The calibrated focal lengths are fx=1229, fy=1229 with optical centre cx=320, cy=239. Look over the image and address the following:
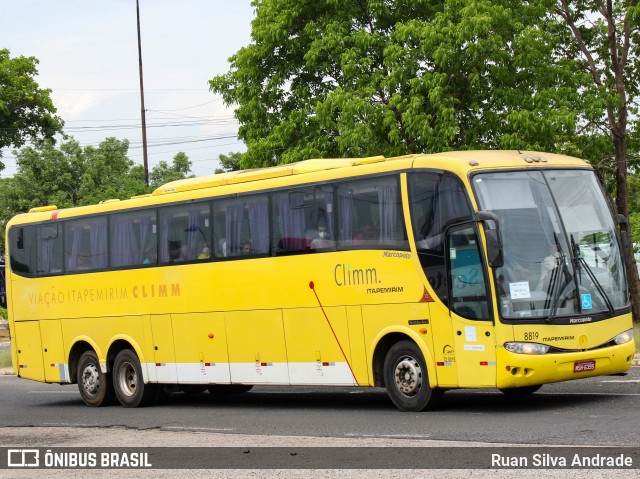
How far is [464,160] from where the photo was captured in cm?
1524

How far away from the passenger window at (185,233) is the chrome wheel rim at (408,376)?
439 cm

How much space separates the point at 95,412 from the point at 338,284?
5.47 metres

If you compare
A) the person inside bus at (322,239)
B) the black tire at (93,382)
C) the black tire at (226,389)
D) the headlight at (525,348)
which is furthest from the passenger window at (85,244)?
Answer: the headlight at (525,348)

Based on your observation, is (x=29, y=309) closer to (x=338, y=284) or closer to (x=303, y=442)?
(x=338, y=284)

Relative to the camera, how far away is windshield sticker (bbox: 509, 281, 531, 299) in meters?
14.5

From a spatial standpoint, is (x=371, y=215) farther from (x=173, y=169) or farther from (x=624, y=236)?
(x=173, y=169)

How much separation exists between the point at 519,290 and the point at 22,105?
38543 mm

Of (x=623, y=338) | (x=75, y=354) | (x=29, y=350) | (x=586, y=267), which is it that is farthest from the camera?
(x=29, y=350)

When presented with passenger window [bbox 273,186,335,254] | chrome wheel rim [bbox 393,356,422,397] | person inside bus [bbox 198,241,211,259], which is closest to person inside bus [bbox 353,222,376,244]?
passenger window [bbox 273,186,335,254]

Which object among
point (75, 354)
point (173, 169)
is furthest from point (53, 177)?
point (75, 354)

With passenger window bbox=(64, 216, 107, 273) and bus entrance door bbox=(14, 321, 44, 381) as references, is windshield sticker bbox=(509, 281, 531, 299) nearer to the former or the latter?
passenger window bbox=(64, 216, 107, 273)

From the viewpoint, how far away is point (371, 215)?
16219mm

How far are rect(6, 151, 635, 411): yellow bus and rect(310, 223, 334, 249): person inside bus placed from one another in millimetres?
25

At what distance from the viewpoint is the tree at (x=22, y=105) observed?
161 ft
